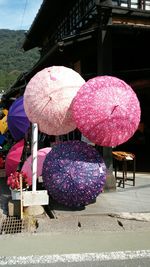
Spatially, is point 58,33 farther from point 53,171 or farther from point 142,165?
point 53,171

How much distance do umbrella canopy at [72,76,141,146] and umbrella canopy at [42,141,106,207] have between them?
1.38 feet

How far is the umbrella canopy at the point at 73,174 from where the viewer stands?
824 centimetres

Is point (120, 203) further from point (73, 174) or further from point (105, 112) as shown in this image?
point (105, 112)

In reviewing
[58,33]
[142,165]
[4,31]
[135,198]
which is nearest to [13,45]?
[4,31]

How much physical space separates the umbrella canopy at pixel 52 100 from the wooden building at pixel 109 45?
205 centimetres

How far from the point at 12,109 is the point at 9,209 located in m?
3.25

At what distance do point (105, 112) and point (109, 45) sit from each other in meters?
3.11

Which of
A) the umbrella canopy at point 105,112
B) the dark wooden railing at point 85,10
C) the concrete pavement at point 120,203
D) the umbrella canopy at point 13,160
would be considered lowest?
the concrete pavement at point 120,203

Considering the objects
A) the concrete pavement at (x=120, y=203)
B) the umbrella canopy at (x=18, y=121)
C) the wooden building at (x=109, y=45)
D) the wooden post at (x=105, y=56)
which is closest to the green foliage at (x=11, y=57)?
the wooden building at (x=109, y=45)

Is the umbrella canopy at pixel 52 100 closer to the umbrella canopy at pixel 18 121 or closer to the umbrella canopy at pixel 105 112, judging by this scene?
the umbrella canopy at pixel 105 112

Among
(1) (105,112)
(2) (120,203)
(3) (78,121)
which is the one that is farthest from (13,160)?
(1) (105,112)

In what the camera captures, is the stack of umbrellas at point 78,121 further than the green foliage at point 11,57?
No

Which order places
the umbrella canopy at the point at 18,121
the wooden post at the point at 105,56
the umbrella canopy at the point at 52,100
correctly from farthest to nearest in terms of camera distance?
the umbrella canopy at the point at 18,121 < the wooden post at the point at 105,56 < the umbrella canopy at the point at 52,100

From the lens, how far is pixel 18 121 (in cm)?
1095
